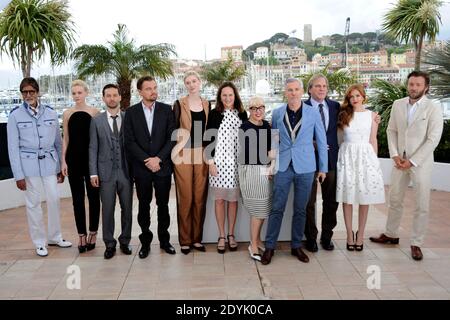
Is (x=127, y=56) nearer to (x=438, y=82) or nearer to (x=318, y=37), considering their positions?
(x=438, y=82)

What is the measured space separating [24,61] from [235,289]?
6950mm

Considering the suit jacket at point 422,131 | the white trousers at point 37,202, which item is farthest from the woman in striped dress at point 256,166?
the white trousers at point 37,202

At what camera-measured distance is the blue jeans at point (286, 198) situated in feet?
13.3

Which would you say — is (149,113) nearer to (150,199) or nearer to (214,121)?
(214,121)

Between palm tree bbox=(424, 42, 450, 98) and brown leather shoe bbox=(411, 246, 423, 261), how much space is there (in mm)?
4197

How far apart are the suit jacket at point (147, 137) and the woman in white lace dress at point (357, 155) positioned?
5.12ft

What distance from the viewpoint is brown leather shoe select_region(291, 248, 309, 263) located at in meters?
4.13

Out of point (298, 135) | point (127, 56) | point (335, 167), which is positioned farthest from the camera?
point (127, 56)

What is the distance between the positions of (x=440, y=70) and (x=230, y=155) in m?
5.18

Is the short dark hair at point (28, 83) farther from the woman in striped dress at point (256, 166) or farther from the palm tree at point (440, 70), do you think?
the palm tree at point (440, 70)

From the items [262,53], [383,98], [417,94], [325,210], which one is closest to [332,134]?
[325,210]

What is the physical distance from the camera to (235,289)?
3.56 metres

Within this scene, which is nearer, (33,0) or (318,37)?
(33,0)
